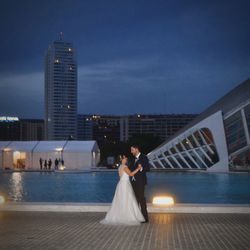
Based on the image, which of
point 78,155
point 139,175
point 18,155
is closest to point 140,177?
point 139,175

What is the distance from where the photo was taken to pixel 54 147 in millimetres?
52562

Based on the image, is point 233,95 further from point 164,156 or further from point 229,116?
point 164,156

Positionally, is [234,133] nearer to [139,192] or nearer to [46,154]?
[46,154]

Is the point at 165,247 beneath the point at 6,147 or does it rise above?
beneath

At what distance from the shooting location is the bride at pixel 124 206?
11.1 meters

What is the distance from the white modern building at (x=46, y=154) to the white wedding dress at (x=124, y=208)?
40132 mm

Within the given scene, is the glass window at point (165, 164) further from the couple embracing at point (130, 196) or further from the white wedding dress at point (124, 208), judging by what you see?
the white wedding dress at point (124, 208)

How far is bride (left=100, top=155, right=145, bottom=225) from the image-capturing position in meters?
11.1

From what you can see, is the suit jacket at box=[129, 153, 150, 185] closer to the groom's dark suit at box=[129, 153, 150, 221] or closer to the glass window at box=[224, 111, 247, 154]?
the groom's dark suit at box=[129, 153, 150, 221]

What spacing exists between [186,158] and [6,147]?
1834cm

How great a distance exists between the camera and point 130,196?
1146cm

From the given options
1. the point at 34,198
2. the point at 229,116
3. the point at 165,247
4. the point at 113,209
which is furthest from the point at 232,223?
the point at 229,116

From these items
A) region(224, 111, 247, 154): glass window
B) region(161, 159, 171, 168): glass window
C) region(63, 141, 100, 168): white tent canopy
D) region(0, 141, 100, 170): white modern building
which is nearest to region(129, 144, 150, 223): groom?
region(224, 111, 247, 154): glass window

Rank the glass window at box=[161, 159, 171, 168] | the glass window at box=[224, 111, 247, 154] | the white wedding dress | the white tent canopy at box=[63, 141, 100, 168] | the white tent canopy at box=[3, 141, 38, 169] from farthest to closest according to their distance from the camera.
→ 1. the white tent canopy at box=[3, 141, 38, 169]
2. the white tent canopy at box=[63, 141, 100, 168]
3. the glass window at box=[161, 159, 171, 168]
4. the glass window at box=[224, 111, 247, 154]
5. the white wedding dress
